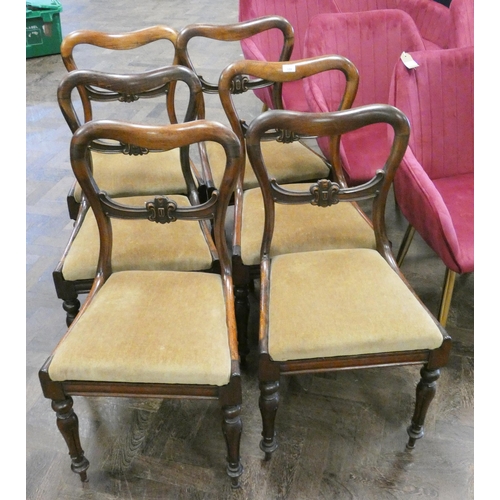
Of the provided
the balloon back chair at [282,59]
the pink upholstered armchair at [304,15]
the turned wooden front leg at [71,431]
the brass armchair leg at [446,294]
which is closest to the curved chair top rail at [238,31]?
the balloon back chair at [282,59]

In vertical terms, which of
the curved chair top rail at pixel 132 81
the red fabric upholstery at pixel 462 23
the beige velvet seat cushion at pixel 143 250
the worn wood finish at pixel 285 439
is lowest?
the worn wood finish at pixel 285 439

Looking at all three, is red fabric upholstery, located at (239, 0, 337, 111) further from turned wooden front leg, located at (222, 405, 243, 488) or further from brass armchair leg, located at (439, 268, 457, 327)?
turned wooden front leg, located at (222, 405, 243, 488)

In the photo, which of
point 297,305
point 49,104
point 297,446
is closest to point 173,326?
point 297,305

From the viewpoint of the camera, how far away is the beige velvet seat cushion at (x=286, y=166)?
5.94ft

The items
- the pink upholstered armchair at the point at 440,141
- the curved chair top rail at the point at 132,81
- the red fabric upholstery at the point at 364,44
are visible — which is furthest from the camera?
the red fabric upholstery at the point at 364,44

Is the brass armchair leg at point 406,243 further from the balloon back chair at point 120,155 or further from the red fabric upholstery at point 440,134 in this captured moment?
the balloon back chair at point 120,155

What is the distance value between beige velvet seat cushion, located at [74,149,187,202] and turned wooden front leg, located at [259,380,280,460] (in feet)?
2.63

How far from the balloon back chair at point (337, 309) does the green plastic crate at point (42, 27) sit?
11.4 ft

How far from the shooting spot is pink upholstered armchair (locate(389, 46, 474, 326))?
1.61 metres

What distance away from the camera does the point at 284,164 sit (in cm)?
183

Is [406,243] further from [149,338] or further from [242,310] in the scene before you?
[149,338]

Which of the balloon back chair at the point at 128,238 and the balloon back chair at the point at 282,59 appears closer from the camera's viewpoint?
the balloon back chair at the point at 128,238

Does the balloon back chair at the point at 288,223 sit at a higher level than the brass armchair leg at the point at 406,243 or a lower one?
higher

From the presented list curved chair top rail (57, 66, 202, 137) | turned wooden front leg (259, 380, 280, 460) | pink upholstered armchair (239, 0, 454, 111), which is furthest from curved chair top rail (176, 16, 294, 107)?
turned wooden front leg (259, 380, 280, 460)
